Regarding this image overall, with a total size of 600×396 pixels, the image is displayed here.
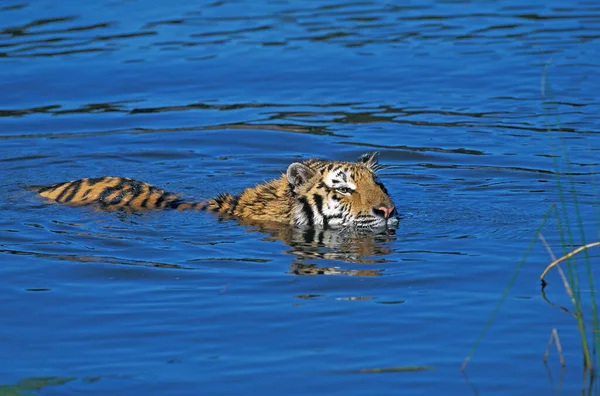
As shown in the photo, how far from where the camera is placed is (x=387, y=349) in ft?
21.2

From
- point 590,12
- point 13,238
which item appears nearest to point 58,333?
point 13,238

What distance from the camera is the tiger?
376 inches

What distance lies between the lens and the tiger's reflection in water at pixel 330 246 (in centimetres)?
829

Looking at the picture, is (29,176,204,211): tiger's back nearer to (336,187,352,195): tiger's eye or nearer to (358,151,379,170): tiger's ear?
(336,187,352,195): tiger's eye

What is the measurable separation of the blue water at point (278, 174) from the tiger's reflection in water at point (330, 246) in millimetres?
33

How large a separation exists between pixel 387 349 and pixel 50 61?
35.6 ft

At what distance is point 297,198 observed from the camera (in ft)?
32.3

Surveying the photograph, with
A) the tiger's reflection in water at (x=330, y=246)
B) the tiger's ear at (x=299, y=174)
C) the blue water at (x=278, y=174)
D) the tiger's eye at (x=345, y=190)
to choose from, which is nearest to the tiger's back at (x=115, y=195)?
the blue water at (x=278, y=174)

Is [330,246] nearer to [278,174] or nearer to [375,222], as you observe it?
[375,222]

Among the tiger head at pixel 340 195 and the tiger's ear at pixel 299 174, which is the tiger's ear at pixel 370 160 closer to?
the tiger head at pixel 340 195

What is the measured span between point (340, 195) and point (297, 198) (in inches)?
15.4

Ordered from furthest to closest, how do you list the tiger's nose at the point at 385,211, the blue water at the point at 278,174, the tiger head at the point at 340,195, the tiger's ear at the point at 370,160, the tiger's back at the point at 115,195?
the tiger's back at the point at 115,195 < the tiger's ear at the point at 370,160 < the tiger head at the point at 340,195 < the tiger's nose at the point at 385,211 < the blue water at the point at 278,174

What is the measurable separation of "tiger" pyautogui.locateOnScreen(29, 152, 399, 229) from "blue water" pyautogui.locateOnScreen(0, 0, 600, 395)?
0.26m

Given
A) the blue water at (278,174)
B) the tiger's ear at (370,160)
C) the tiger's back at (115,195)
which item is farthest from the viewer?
the tiger's back at (115,195)
